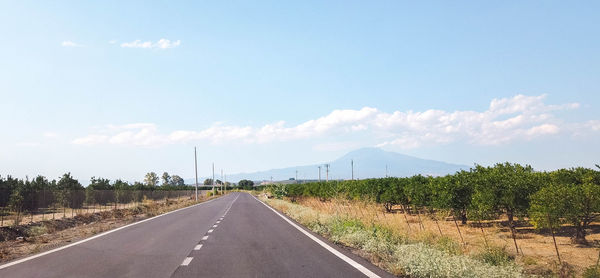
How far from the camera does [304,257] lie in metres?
9.52

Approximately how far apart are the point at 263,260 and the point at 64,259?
4.44 meters

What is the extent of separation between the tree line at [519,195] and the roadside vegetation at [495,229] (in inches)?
1.4

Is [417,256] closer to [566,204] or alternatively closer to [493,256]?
[493,256]

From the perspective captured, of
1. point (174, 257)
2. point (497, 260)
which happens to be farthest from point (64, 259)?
point (497, 260)

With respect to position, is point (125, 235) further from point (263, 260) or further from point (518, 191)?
point (518, 191)

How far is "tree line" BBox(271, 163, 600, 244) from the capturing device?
46.6 feet

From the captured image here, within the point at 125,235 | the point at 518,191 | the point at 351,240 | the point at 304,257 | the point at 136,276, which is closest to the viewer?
the point at 136,276

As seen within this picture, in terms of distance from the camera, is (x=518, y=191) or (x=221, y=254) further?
(x=518, y=191)

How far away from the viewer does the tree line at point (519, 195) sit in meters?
14.2

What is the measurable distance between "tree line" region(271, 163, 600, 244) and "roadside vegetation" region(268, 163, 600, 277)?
3 cm

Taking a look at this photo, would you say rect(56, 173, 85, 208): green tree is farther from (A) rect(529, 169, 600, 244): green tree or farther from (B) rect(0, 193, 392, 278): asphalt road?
(A) rect(529, 169, 600, 244): green tree

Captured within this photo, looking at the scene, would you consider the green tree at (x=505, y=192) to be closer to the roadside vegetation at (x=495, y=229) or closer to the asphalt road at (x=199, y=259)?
the roadside vegetation at (x=495, y=229)

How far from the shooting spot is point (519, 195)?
58.6ft

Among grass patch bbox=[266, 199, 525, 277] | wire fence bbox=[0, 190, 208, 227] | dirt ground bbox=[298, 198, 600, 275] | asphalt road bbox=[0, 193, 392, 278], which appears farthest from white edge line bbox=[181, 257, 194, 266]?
wire fence bbox=[0, 190, 208, 227]
